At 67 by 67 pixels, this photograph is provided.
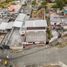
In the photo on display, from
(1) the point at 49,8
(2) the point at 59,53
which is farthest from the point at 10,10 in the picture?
(2) the point at 59,53

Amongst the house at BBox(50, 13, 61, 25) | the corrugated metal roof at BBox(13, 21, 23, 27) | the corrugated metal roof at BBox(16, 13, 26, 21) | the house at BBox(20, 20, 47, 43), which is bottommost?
the corrugated metal roof at BBox(16, 13, 26, 21)

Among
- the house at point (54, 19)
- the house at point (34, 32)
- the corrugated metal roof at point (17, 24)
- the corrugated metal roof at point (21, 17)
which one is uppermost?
the house at point (34, 32)

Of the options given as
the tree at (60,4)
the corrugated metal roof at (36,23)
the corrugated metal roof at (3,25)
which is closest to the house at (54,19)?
the corrugated metal roof at (36,23)

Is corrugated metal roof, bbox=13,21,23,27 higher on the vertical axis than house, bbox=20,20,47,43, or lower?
lower

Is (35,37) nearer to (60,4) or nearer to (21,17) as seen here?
(21,17)

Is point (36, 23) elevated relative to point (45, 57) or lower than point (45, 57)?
elevated

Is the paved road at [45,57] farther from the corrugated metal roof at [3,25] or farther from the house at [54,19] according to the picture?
the corrugated metal roof at [3,25]

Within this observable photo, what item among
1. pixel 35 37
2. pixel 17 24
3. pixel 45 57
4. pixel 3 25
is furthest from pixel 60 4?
pixel 45 57

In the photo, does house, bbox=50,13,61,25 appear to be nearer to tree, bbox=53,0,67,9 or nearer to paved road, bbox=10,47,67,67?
tree, bbox=53,0,67,9

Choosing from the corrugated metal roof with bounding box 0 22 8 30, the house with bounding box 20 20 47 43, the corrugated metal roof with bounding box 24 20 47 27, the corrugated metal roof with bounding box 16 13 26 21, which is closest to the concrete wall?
the house with bounding box 20 20 47 43
